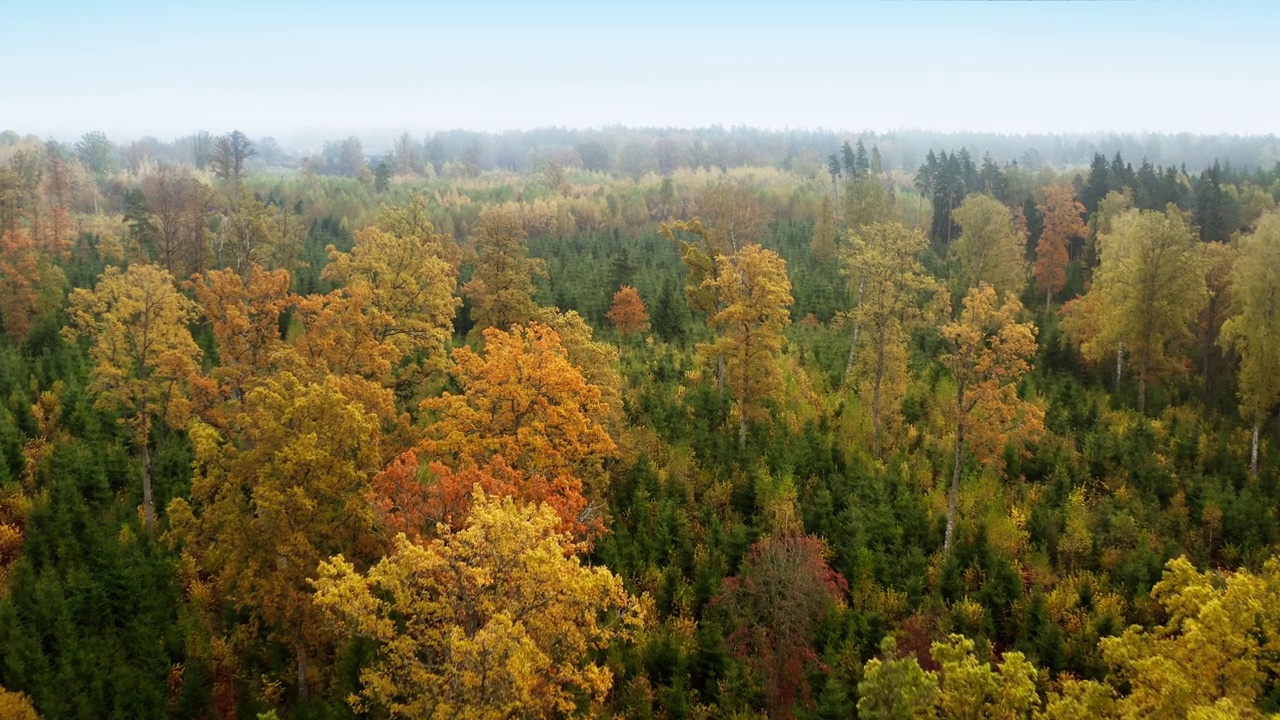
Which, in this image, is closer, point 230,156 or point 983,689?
point 983,689

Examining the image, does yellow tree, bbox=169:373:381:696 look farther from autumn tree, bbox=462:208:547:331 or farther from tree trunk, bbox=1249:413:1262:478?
tree trunk, bbox=1249:413:1262:478

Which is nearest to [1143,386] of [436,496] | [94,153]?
[436,496]

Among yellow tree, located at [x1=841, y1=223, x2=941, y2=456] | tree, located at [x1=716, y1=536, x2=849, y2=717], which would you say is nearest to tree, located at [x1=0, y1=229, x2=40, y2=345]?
tree, located at [x1=716, y1=536, x2=849, y2=717]

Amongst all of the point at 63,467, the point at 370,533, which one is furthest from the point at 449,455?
the point at 63,467

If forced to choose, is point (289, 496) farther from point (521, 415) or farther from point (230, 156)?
point (230, 156)

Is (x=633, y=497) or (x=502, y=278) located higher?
(x=502, y=278)

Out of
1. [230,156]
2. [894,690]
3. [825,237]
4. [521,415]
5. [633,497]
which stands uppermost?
[230,156]

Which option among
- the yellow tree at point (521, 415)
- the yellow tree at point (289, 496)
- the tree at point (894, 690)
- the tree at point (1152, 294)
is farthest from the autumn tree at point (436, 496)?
the tree at point (1152, 294)
